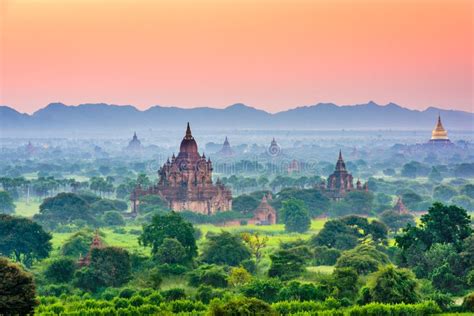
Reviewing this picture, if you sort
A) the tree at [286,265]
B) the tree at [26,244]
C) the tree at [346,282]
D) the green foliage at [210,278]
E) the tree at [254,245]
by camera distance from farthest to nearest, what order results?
1. the tree at [254,245]
2. the tree at [26,244]
3. the tree at [286,265]
4. the green foliage at [210,278]
5. the tree at [346,282]

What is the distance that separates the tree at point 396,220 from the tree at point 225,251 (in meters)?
30.1

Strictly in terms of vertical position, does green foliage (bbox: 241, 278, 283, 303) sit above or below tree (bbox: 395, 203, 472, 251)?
below

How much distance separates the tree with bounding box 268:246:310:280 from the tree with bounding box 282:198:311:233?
3262cm


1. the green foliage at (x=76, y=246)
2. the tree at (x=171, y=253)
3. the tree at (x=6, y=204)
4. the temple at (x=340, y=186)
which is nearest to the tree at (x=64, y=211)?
the tree at (x=6, y=204)

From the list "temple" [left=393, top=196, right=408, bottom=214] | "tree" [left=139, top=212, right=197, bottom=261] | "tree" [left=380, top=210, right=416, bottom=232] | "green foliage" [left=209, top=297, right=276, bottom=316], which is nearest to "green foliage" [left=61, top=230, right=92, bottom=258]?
"tree" [left=139, top=212, right=197, bottom=261]

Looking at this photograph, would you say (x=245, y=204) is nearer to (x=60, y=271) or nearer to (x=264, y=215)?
(x=264, y=215)

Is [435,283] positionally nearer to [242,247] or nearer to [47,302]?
[242,247]

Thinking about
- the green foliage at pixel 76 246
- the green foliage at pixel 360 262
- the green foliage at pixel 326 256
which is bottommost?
the green foliage at pixel 326 256

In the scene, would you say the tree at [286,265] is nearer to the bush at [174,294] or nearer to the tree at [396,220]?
the bush at [174,294]

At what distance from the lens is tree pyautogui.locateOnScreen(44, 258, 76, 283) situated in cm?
5453

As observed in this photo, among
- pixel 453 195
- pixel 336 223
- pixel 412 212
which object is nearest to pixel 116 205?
pixel 412 212

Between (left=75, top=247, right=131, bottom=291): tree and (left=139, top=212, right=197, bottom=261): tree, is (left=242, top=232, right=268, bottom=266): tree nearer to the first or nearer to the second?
(left=139, top=212, right=197, bottom=261): tree

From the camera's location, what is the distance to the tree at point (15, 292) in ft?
120

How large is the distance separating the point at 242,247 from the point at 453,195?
70.0m
